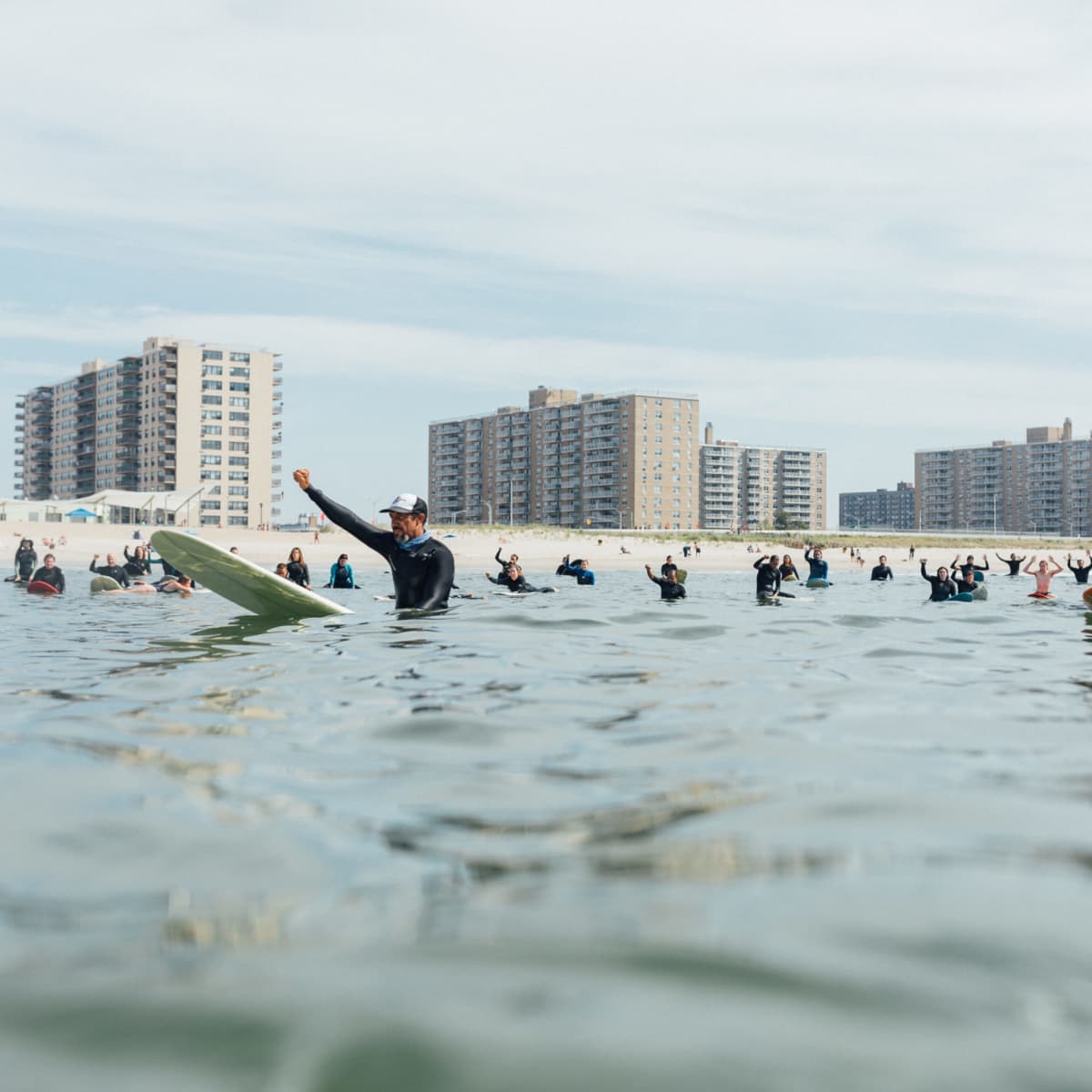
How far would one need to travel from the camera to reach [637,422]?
160875 millimetres

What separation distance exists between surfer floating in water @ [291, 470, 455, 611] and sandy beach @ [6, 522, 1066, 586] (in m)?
31.4

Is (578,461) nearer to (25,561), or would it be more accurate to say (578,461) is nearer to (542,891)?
(25,561)

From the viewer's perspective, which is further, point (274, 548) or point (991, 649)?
point (274, 548)

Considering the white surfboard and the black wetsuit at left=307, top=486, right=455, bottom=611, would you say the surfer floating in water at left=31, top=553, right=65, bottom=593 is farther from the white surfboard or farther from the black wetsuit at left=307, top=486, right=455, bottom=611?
the black wetsuit at left=307, top=486, right=455, bottom=611

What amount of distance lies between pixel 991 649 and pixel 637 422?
151356 mm

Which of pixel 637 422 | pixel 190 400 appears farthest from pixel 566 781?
pixel 637 422

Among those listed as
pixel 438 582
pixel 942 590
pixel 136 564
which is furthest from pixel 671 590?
pixel 136 564

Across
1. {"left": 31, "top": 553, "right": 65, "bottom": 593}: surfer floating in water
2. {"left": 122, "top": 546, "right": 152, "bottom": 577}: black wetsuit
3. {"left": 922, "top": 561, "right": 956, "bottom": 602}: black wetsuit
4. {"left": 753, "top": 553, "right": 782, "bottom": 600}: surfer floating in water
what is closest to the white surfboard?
{"left": 31, "top": 553, "right": 65, "bottom": 593}: surfer floating in water

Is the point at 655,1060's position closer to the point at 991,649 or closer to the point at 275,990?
A: the point at 275,990

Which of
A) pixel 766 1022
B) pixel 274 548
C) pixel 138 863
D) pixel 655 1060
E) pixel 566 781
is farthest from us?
pixel 274 548

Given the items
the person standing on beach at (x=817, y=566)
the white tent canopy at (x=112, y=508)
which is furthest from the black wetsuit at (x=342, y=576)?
the white tent canopy at (x=112, y=508)

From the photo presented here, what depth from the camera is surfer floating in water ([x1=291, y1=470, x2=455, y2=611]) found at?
10.9 metres

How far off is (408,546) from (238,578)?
365cm

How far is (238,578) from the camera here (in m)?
14.2
